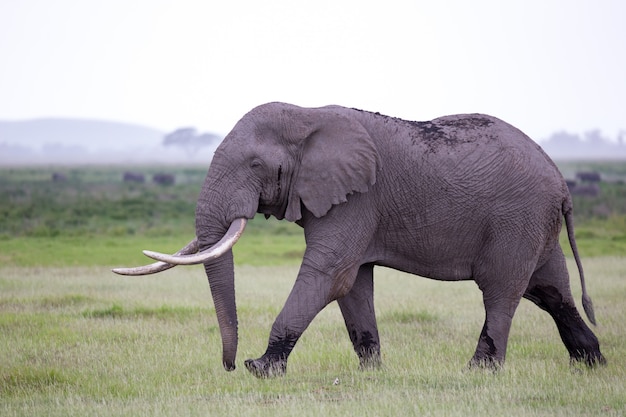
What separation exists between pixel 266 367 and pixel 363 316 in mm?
1257

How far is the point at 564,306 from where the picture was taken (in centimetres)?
920

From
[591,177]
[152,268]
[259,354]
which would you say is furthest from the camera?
[591,177]

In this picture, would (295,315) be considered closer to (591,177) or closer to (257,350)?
(257,350)

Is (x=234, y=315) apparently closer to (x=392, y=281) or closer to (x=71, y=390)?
(x=71, y=390)

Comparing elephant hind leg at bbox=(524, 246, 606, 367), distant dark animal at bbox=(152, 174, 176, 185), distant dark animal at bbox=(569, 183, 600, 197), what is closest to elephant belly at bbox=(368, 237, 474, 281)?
elephant hind leg at bbox=(524, 246, 606, 367)

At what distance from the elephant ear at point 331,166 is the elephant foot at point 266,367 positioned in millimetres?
1214

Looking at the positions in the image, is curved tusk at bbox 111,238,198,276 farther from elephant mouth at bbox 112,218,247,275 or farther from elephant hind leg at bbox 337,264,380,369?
elephant hind leg at bbox 337,264,380,369

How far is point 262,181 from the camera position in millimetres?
8133

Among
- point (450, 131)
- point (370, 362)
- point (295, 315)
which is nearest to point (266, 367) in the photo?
point (295, 315)

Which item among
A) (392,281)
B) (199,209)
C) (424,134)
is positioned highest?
(424,134)

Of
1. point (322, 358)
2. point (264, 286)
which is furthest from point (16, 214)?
point (322, 358)

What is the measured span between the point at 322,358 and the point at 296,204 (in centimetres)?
201

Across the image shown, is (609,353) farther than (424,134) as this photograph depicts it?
Yes

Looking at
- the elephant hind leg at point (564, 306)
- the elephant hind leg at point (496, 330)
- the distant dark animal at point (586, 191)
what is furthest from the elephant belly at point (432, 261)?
the distant dark animal at point (586, 191)
